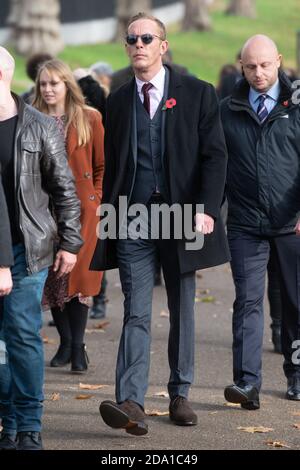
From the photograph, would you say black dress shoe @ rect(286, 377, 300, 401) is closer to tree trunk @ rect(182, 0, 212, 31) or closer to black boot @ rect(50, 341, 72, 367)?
black boot @ rect(50, 341, 72, 367)

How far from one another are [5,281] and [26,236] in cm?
32

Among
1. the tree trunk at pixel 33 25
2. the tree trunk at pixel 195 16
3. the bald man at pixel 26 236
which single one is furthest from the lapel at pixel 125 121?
the tree trunk at pixel 195 16

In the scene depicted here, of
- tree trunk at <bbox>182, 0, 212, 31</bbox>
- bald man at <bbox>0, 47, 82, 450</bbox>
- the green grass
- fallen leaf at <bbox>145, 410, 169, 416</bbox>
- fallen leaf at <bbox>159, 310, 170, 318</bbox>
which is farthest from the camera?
tree trunk at <bbox>182, 0, 212, 31</bbox>

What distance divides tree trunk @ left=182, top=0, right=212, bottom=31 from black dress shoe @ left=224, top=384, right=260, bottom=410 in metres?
44.7

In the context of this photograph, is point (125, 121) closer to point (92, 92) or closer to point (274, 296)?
point (274, 296)

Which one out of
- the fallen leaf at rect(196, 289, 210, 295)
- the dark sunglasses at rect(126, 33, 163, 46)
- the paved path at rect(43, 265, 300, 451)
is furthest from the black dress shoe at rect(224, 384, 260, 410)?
the fallen leaf at rect(196, 289, 210, 295)

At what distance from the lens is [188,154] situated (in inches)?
319

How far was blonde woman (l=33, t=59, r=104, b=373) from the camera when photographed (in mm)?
10172

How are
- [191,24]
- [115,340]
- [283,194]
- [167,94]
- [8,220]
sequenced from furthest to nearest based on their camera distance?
[191,24], [115,340], [283,194], [167,94], [8,220]

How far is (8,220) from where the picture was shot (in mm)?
7074

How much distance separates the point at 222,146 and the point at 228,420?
5.33ft

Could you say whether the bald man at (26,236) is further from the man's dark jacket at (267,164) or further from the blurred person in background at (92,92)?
the blurred person in background at (92,92)

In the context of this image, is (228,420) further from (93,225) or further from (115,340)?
(115,340)
